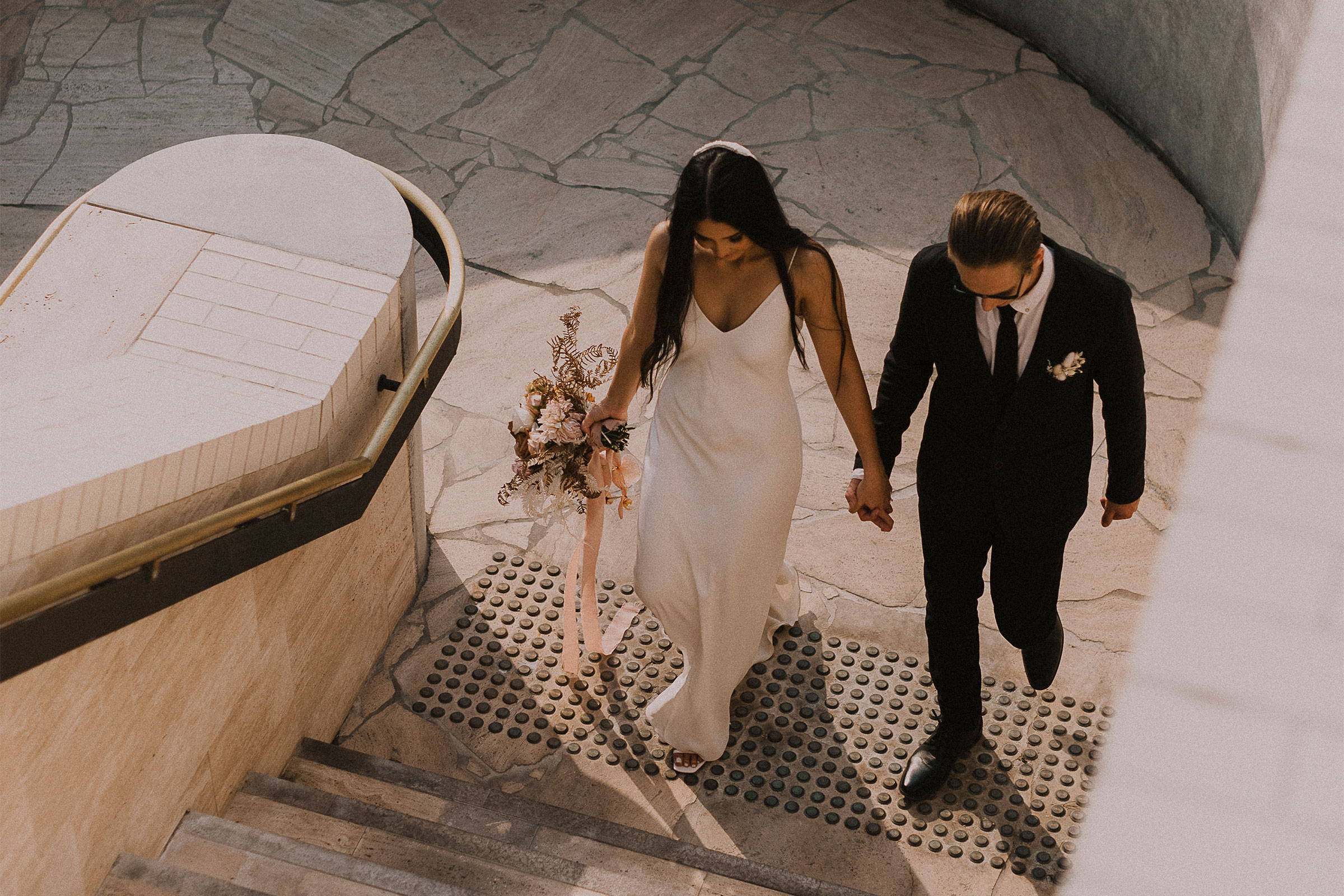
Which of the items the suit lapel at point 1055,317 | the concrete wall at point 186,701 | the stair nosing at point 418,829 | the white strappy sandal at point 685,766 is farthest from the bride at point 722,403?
the concrete wall at point 186,701

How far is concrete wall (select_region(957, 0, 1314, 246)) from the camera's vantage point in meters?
6.90

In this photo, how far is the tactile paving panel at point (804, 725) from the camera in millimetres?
4531

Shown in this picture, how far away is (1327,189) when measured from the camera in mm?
2312

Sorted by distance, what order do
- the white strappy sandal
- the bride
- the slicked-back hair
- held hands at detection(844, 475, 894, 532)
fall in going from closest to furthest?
the slicked-back hair < the bride < held hands at detection(844, 475, 894, 532) < the white strappy sandal

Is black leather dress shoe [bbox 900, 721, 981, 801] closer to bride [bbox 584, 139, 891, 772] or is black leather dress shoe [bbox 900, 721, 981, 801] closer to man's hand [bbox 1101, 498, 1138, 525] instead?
bride [bbox 584, 139, 891, 772]

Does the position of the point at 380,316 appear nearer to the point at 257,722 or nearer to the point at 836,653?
the point at 257,722

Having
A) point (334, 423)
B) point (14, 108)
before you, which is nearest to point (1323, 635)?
point (334, 423)

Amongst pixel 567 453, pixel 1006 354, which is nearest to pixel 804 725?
pixel 567 453

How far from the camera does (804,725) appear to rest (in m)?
4.82

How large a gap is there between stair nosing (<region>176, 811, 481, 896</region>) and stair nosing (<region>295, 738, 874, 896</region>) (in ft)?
1.81

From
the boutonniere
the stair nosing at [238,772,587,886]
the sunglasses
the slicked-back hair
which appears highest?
the slicked-back hair

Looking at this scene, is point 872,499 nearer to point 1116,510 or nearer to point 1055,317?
point 1116,510

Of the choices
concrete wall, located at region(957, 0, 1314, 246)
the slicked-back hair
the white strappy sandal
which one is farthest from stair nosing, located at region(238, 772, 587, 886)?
concrete wall, located at region(957, 0, 1314, 246)

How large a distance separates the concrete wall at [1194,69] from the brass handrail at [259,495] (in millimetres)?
4399
